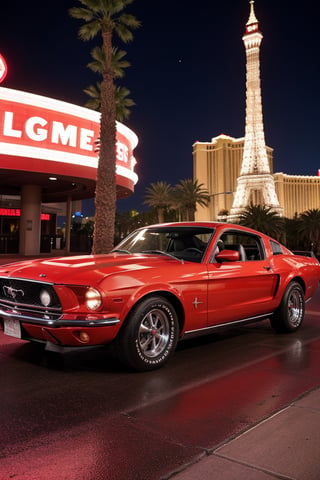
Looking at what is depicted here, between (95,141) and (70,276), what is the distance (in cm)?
1746

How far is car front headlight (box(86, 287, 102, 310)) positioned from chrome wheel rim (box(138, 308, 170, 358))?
1.76 feet

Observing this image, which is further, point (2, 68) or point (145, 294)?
point (2, 68)

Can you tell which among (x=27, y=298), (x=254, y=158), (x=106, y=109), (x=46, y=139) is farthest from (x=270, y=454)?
(x=254, y=158)

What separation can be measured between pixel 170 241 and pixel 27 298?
230 cm

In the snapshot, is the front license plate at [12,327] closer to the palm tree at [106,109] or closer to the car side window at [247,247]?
the car side window at [247,247]

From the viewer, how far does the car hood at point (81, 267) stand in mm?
3965

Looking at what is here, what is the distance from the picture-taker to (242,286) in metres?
5.29

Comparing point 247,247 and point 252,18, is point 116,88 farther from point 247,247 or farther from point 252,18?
point 252,18

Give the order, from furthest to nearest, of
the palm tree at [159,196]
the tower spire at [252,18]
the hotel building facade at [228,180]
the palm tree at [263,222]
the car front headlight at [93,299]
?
the hotel building facade at [228,180]
the tower spire at [252,18]
the palm tree at [159,196]
the palm tree at [263,222]
the car front headlight at [93,299]

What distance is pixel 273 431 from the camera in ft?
9.26

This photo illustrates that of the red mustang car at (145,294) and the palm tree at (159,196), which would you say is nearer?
the red mustang car at (145,294)

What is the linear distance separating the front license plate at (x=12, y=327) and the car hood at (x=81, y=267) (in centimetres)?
46

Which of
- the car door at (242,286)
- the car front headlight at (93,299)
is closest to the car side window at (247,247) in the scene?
the car door at (242,286)

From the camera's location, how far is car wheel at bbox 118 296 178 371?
13.2 feet
